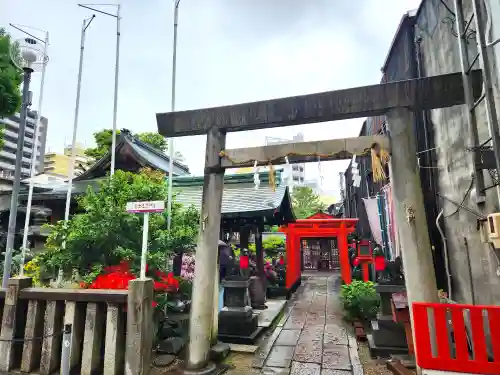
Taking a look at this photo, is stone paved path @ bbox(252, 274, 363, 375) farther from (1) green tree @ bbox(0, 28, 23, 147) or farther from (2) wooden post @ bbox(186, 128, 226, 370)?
(1) green tree @ bbox(0, 28, 23, 147)

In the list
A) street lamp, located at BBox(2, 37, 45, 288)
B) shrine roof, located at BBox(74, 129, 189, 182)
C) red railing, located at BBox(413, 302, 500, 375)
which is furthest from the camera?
shrine roof, located at BBox(74, 129, 189, 182)

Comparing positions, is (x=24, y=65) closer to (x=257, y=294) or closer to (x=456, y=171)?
(x=257, y=294)

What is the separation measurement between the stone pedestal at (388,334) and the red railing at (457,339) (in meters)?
2.68

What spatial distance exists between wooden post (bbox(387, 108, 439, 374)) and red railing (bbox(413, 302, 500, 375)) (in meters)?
0.63

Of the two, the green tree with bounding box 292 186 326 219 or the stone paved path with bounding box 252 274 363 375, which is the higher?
the green tree with bounding box 292 186 326 219

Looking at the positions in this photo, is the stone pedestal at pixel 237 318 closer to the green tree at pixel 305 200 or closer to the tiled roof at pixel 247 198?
the tiled roof at pixel 247 198

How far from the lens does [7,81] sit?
38.9 feet

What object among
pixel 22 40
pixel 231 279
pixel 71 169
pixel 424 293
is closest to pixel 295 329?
pixel 231 279

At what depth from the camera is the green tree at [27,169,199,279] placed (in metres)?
6.26

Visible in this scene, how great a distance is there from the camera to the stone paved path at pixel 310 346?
5723 mm

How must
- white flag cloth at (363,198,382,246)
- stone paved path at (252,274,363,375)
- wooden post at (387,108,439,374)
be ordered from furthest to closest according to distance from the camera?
1. white flag cloth at (363,198,382,246)
2. stone paved path at (252,274,363,375)
3. wooden post at (387,108,439,374)

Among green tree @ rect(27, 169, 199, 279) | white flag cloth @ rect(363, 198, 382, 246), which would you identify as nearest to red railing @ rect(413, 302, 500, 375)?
green tree @ rect(27, 169, 199, 279)

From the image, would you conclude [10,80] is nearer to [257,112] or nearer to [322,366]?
[257,112]

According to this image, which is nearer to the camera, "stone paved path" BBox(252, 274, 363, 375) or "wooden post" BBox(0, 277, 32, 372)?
"wooden post" BBox(0, 277, 32, 372)
